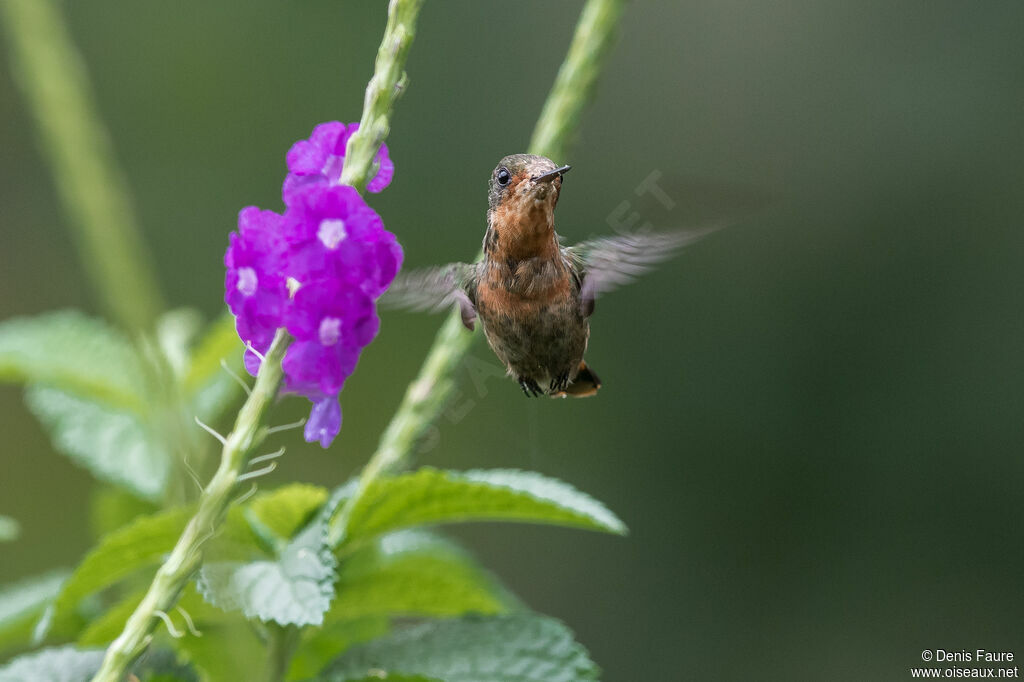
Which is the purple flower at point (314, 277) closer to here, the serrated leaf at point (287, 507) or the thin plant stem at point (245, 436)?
the thin plant stem at point (245, 436)

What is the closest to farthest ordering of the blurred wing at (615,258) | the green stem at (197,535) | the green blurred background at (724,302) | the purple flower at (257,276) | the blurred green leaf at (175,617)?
the green stem at (197,535) → the purple flower at (257,276) → the blurred green leaf at (175,617) → the blurred wing at (615,258) → the green blurred background at (724,302)

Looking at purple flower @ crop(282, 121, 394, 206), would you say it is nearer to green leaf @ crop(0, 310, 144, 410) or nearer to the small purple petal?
the small purple petal

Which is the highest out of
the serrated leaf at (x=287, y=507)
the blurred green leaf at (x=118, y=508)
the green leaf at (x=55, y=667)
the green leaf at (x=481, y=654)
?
the blurred green leaf at (x=118, y=508)

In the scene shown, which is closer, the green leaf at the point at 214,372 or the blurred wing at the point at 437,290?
the blurred wing at the point at 437,290

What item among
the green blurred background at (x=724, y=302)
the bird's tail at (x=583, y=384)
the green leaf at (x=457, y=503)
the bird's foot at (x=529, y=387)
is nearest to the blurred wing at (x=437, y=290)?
the bird's foot at (x=529, y=387)

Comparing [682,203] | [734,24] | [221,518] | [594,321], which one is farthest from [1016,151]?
[221,518]

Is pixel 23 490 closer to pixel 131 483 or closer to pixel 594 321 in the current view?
pixel 594 321

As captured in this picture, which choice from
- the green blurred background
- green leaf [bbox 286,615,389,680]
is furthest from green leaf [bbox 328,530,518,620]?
the green blurred background

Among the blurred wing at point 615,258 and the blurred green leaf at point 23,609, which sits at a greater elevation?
the blurred wing at point 615,258
